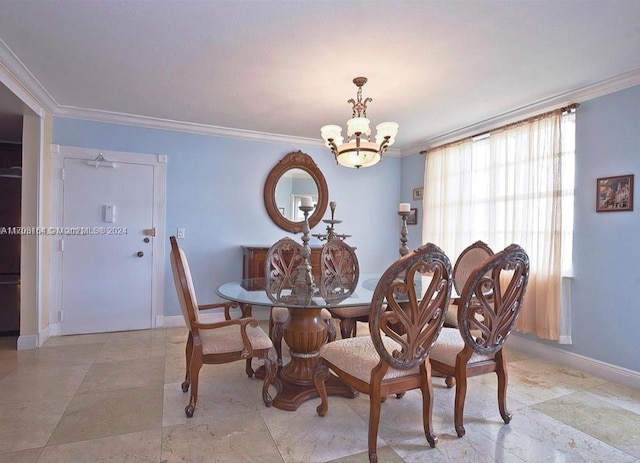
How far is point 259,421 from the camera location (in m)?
2.08

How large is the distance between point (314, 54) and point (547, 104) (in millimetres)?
2291

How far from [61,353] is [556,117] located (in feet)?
16.1

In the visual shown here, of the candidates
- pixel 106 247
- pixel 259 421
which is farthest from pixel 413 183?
pixel 106 247

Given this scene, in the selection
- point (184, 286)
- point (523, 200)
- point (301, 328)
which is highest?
point (523, 200)

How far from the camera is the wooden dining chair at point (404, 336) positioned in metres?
1.63

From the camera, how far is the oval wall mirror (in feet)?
14.5

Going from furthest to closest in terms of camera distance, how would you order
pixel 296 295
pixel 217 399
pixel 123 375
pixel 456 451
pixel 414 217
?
pixel 414 217
pixel 123 375
pixel 296 295
pixel 217 399
pixel 456 451

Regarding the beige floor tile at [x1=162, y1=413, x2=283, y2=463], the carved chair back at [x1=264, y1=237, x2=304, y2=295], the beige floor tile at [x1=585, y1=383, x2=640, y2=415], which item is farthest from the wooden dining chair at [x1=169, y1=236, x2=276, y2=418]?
the beige floor tile at [x1=585, y1=383, x2=640, y2=415]

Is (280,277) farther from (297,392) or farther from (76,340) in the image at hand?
(76,340)

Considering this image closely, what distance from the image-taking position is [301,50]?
2346 millimetres

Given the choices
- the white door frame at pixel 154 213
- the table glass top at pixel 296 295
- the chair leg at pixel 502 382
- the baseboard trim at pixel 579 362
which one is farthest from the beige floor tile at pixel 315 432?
the white door frame at pixel 154 213

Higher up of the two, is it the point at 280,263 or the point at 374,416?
the point at 280,263

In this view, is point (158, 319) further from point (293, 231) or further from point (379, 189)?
point (379, 189)

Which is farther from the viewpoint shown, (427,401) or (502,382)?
(502,382)
